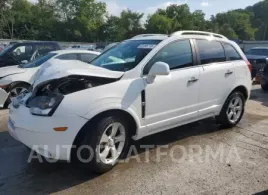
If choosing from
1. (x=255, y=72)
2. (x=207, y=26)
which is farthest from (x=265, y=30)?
(x=255, y=72)

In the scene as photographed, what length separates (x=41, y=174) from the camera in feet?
12.0

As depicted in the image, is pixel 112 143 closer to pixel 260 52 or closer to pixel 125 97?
pixel 125 97

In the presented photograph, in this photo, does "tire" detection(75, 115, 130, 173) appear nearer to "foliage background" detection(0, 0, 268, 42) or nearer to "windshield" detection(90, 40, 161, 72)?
"windshield" detection(90, 40, 161, 72)

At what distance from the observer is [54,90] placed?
11.4ft

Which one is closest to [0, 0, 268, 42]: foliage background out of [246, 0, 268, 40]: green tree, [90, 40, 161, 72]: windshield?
[246, 0, 268, 40]: green tree

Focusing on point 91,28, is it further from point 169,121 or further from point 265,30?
point 169,121

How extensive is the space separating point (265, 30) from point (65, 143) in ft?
329

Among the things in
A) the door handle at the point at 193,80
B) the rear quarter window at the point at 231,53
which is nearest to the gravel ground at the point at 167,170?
the door handle at the point at 193,80

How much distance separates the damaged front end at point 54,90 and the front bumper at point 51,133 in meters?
0.09

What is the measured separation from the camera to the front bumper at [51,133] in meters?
3.18

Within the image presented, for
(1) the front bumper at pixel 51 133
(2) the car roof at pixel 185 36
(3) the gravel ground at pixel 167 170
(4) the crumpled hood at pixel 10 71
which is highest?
(2) the car roof at pixel 185 36

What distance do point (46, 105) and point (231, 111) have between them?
3.52 m

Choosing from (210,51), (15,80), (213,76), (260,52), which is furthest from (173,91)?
(260,52)

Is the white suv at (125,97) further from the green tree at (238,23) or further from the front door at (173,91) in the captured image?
the green tree at (238,23)
